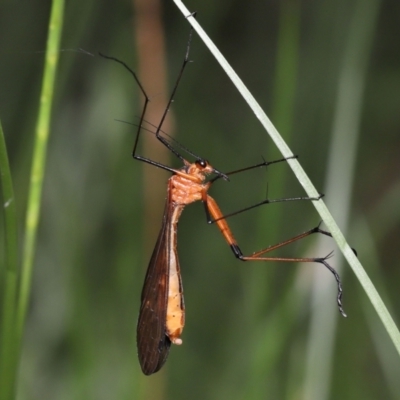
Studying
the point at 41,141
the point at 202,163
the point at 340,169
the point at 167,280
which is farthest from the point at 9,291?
A: the point at 340,169

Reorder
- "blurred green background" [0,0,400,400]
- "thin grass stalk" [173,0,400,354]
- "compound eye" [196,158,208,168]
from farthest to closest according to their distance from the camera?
1. "blurred green background" [0,0,400,400]
2. "compound eye" [196,158,208,168]
3. "thin grass stalk" [173,0,400,354]

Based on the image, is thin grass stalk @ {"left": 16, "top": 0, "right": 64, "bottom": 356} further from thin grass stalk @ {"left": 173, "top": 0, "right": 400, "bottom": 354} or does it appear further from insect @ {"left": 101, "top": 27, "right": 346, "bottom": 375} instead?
insect @ {"left": 101, "top": 27, "right": 346, "bottom": 375}

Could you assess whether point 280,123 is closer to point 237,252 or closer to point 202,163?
point 202,163

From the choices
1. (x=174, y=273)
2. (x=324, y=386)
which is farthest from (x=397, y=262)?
(x=174, y=273)

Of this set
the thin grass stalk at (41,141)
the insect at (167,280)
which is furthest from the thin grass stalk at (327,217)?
the insect at (167,280)

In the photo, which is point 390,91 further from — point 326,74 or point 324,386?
point 324,386

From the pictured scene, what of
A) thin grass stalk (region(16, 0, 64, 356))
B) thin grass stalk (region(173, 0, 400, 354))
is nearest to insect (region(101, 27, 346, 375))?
thin grass stalk (region(16, 0, 64, 356))

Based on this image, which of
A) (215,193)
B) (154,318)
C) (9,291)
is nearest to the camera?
(9,291)
